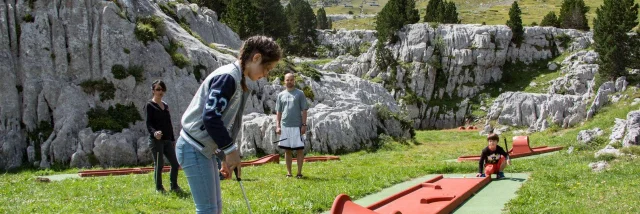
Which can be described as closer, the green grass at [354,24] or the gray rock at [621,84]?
the gray rock at [621,84]

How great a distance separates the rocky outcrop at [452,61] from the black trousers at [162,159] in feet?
145

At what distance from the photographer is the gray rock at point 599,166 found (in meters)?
12.8

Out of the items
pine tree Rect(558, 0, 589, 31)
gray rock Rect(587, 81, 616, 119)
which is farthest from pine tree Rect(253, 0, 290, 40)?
gray rock Rect(587, 81, 616, 119)

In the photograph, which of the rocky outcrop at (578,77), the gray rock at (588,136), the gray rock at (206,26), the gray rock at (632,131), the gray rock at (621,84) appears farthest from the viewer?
the rocky outcrop at (578,77)

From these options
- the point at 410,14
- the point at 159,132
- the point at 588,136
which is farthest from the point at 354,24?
the point at 159,132

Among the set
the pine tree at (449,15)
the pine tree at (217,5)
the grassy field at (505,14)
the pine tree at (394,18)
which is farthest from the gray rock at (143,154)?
the grassy field at (505,14)

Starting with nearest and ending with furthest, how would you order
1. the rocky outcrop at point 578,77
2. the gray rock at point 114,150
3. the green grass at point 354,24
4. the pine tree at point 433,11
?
the gray rock at point 114,150 → the rocky outcrop at point 578,77 → the pine tree at point 433,11 → the green grass at point 354,24

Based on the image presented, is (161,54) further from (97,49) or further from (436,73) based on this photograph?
(436,73)

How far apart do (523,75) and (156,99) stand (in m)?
50.1

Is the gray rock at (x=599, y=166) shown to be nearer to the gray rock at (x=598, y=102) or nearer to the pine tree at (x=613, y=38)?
the gray rock at (x=598, y=102)

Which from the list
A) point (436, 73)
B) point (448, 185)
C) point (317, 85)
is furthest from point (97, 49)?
point (436, 73)

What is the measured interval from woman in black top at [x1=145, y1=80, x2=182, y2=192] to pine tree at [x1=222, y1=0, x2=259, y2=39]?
45963mm

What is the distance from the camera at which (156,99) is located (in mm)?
10438

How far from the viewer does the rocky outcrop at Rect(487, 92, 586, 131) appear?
3521cm
